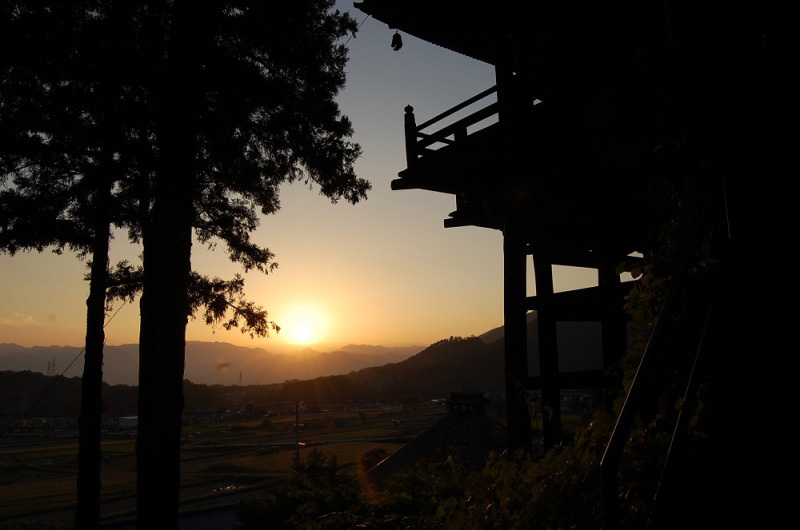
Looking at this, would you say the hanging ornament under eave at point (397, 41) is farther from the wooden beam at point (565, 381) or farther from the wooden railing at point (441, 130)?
the wooden beam at point (565, 381)

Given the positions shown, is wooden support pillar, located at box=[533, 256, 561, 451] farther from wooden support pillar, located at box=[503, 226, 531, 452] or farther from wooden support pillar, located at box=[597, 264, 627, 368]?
wooden support pillar, located at box=[503, 226, 531, 452]

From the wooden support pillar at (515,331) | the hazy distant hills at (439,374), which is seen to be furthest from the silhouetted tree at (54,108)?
the hazy distant hills at (439,374)

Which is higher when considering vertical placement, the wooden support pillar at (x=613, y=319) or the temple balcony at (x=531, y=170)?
the temple balcony at (x=531, y=170)

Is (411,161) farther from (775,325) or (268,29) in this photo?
(775,325)

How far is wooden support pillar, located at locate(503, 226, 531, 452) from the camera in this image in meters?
6.87

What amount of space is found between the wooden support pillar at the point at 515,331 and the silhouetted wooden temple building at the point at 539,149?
0.01 meters

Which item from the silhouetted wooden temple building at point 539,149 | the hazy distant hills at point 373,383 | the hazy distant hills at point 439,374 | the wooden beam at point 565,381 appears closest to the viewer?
the silhouetted wooden temple building at point 539,149

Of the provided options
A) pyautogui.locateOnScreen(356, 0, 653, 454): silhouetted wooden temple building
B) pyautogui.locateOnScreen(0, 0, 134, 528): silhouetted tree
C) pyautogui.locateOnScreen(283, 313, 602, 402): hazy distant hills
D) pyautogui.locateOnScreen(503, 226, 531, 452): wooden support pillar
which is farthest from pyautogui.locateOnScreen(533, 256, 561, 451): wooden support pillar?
pyautogui.locateOnScreen(283, 313, 602, 402): hazy distant hills

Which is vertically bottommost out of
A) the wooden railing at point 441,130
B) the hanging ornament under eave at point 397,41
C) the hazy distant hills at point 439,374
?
the hazy distant hills at point 439,374

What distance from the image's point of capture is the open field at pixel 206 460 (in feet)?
118

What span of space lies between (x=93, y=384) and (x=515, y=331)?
28.4 feet

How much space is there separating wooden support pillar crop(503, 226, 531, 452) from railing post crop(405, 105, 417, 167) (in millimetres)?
1554

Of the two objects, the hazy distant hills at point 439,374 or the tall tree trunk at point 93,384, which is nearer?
the tall tree trunk at point 93,384

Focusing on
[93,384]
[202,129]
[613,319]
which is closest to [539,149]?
[613,319]
